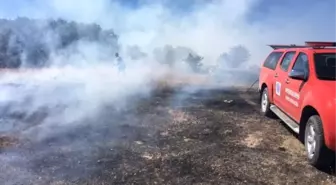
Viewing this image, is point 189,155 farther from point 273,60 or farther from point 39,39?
point 39,39

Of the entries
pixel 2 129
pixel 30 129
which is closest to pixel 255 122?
pixel 30 129

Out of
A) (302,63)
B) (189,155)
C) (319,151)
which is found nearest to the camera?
(319,151)

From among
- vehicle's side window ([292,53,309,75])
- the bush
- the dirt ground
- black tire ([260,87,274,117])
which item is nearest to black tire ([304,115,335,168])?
the dirt ground

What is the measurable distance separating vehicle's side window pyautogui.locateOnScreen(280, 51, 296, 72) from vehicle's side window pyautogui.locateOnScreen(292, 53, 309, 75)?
0.41 metres

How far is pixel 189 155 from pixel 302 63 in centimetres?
270

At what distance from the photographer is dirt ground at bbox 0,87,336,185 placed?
14.8 feet

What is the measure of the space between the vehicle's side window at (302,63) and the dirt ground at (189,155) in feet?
4.28

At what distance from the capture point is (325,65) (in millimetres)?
5609

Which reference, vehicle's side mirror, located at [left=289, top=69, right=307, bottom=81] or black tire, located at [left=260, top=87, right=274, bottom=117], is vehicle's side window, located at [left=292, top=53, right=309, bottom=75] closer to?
vehicle's side mirror, located at [left=289, top=69, right=307, bottom=81]

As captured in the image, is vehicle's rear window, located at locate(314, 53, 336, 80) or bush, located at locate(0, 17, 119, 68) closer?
vehicle's rear window, located at locate(314, 53, 336, 80)

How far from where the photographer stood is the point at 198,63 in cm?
2236

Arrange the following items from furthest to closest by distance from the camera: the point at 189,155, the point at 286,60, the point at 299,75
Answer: the point at 286,60 → the point at 299,75 → the point at 189,155

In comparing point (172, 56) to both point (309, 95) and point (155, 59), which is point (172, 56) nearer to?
point (155, 59)

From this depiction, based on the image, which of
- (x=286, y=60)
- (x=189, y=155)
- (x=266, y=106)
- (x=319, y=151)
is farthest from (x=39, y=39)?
(x=319, y=151)
